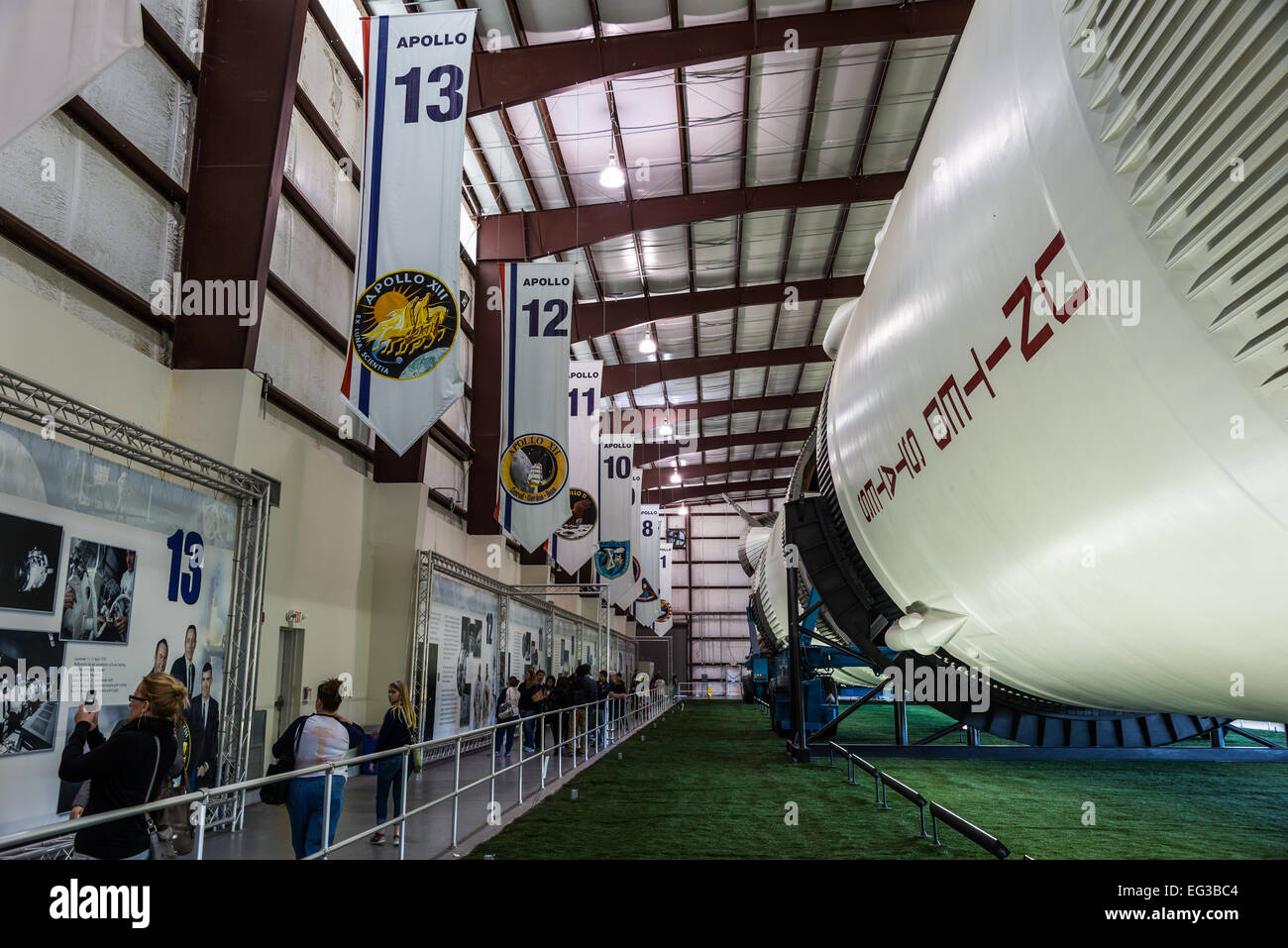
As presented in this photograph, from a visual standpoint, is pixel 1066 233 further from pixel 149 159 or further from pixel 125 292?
pixel 149 159

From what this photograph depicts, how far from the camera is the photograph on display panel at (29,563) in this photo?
534 cm

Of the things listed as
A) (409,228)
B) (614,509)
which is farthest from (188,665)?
(614,509)

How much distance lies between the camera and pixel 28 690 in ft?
17.9

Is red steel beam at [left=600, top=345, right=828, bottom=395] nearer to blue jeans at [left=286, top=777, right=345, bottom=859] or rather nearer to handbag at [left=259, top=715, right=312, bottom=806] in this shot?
handbag at [left=259, top=715, right=312, bottom=806]

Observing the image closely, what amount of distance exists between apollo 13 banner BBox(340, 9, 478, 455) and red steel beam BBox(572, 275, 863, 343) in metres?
11.8

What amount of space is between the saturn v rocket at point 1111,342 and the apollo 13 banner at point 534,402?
28.7 feet

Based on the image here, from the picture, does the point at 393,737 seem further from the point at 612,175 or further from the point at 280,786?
the point at 612,175

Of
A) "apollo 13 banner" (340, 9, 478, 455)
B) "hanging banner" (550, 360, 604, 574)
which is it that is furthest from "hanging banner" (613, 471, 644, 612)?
"apollo 13 banner" (340, 9, 478, 455)

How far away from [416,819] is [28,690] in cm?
320

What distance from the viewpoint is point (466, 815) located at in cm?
766

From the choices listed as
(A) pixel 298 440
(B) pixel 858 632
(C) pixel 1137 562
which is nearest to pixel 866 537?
(B) pixel 858 632

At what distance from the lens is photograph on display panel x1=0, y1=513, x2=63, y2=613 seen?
5336 mm

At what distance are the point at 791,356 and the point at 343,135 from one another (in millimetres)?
15979

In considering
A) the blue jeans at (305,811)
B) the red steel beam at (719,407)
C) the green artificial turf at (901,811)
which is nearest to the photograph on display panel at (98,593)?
the blue jeans at (305,811)
